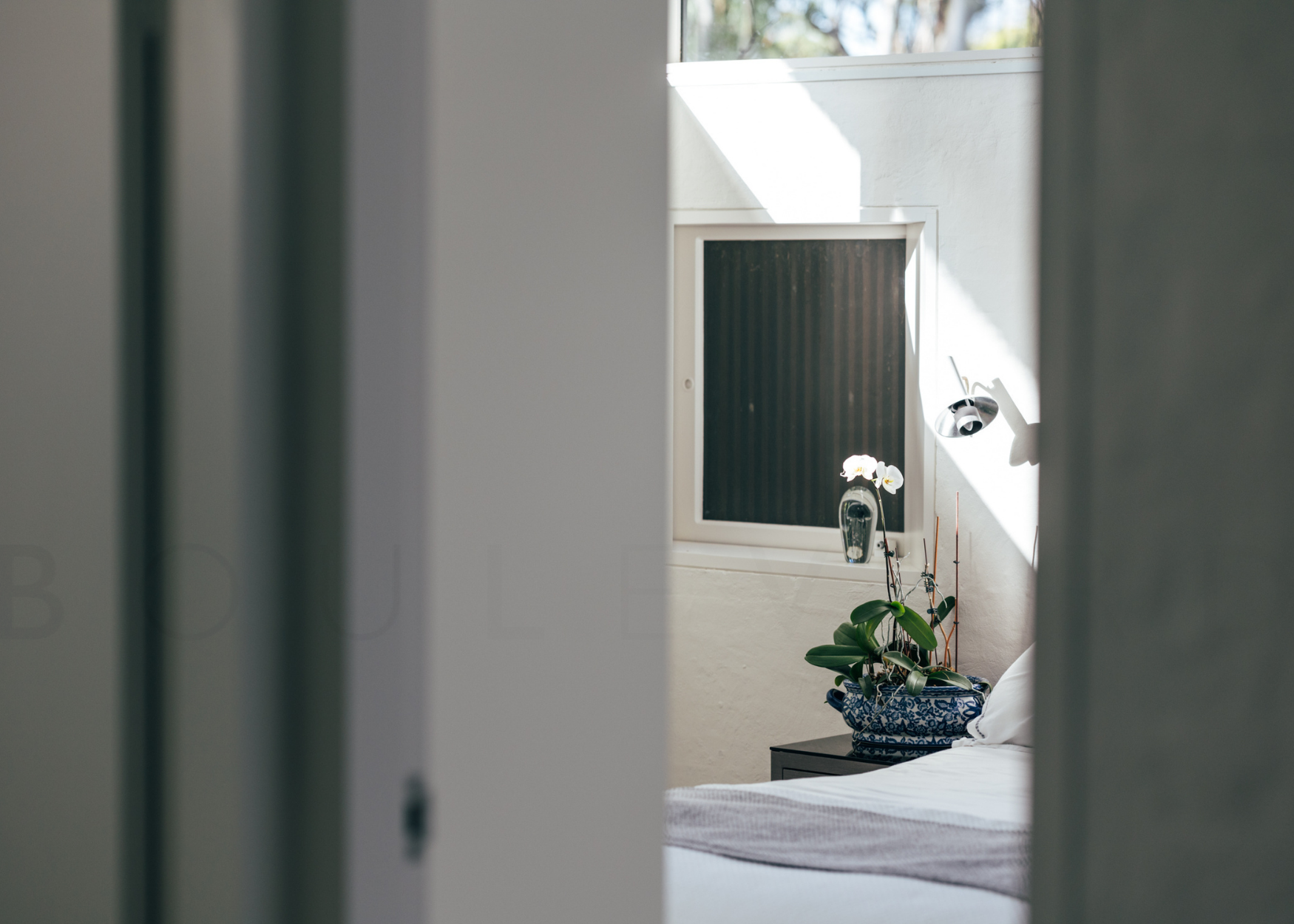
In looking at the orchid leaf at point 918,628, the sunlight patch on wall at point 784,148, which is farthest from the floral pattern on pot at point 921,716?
the sunlight patch on wall at point 784,148

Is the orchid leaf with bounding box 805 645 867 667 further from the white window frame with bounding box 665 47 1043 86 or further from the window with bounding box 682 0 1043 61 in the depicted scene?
the window with bounding box 682 0 1043 61

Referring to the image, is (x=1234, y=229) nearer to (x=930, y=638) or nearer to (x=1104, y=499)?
(x=1104, y=499)

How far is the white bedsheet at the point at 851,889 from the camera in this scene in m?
1.61

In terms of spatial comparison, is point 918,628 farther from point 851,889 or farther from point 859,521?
point 851,889

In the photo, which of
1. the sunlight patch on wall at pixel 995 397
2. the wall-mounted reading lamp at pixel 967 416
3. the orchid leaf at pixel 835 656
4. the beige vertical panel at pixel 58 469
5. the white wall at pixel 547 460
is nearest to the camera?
the beige vertical panel at pixel 58 469

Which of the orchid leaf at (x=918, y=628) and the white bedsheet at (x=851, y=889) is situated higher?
the orchid leaf at (x=918, y=628)

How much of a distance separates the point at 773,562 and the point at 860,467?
Result: 44 cm

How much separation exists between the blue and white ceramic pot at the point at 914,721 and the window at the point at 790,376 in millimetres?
643

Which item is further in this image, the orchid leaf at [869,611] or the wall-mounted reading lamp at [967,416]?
the orchid leaf at [869,611]

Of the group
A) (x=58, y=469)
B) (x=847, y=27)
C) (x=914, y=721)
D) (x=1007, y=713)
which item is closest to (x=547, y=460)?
(x=58, y=469)

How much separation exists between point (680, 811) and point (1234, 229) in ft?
6.86

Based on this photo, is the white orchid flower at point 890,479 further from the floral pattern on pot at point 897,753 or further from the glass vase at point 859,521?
the floral pattern on pot at point 897,753

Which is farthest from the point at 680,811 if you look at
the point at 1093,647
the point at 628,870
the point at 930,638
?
the point at 1093,647

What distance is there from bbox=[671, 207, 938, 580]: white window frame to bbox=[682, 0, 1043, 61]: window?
0.53 meters
